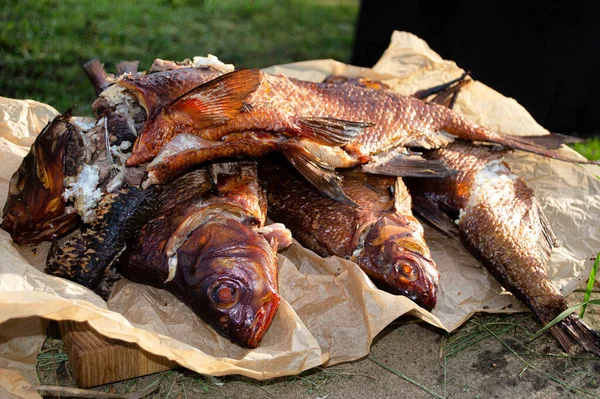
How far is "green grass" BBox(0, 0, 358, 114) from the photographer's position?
661 cm

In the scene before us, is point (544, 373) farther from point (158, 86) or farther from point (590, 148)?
point (590, 148)

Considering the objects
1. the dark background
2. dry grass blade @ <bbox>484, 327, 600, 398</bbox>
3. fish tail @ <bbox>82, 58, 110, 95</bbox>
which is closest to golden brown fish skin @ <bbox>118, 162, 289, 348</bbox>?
fish tail @ <bbox>82, 58, 110, 95</bbox>

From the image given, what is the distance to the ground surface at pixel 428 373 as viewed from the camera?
9.87ft

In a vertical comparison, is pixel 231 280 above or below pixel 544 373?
above

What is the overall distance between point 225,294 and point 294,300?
2.04ft

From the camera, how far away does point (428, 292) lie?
3.12 meters

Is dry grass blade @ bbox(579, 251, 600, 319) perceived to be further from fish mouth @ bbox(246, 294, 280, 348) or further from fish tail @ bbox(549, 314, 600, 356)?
fish mouth @ bbox(246, 294, 280, 348)

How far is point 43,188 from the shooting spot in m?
3.04

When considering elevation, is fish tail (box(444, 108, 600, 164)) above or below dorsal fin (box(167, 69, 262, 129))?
below

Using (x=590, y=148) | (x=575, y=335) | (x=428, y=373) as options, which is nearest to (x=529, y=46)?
(x=590, y=148)

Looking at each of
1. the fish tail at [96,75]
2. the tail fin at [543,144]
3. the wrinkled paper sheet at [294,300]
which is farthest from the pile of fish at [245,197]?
the fish tail at [96,75]

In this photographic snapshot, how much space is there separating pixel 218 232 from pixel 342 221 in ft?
2.39

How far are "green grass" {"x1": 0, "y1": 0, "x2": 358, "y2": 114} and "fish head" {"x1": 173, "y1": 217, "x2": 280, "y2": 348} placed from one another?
3466 millimetres

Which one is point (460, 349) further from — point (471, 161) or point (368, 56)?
point (368, 56)
